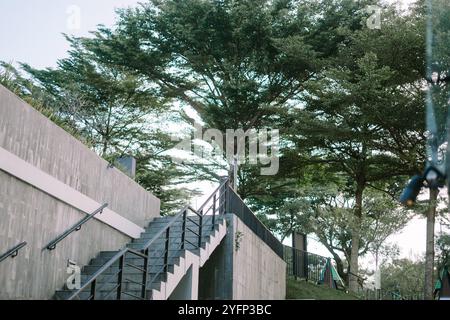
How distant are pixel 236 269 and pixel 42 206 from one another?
5330 mm

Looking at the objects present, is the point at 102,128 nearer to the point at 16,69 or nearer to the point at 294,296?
the point at 16,69

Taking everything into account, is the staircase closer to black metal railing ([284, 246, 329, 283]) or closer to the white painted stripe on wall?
the white painted stripe on wall

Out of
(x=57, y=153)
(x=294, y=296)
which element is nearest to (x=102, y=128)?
(x=294, y=296)

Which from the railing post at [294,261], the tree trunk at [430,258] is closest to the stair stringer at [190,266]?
the railing post at [294,261]

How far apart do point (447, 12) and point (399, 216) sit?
15.9 meters

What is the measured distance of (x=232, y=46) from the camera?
22.6m

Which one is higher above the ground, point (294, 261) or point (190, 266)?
point (294, 261)

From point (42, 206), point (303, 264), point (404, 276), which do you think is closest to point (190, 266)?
point (42, 206)

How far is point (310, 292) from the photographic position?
19.0 m

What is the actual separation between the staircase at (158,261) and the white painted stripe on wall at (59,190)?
17.1 inches

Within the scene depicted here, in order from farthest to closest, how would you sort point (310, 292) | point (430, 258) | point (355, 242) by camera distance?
point (355, 242), point (310, 292), point (430, 258)

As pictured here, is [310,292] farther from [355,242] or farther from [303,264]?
[355,242]

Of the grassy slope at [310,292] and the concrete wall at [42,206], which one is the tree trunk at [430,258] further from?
the concrete wall at [42,206]

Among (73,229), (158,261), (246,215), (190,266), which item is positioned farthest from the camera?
(246,215)
